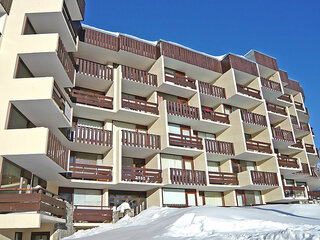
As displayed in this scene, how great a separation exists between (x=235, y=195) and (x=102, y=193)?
37.8 feet

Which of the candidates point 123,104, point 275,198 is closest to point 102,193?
point 123,104

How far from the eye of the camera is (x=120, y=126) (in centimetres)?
2391

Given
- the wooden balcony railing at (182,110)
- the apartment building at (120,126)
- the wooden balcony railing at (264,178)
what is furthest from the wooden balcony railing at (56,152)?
the wooden balcony railing at (264,178)

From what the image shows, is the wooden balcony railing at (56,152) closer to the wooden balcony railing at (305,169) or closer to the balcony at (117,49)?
the balcony at (117,49)

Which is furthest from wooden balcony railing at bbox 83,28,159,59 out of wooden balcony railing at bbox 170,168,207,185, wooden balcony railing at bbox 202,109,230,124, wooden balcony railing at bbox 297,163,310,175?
wooden balcony railing at bbox 297,163,310,175

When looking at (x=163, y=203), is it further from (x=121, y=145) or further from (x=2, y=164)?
(x=2, y=164)

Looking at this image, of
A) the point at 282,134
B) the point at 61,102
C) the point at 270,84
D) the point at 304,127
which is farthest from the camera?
the point at 304,127

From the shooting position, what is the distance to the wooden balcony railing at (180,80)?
85.6 ft

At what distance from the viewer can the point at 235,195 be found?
1006 inches

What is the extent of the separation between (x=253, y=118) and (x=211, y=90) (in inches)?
191

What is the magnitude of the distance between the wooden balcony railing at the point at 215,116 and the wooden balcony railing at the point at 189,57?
4.35 metres

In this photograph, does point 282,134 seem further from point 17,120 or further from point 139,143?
point 17,120

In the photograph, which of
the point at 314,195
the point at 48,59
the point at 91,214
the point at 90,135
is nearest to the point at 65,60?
the point at 48,59

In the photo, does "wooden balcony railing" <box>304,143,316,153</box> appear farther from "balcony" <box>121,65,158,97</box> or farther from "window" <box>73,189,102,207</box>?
"window" <box>73,189,102,207</box>
